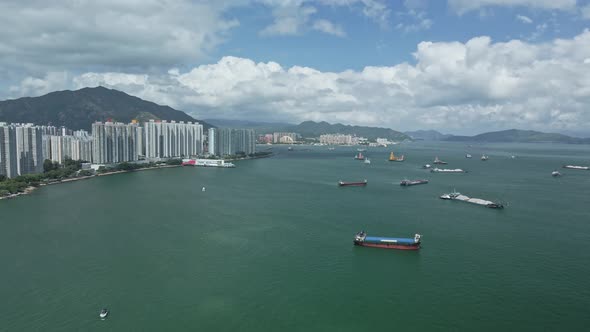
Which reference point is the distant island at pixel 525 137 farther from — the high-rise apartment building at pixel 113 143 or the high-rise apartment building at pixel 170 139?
the high-rise apartment building at pixel 113 143

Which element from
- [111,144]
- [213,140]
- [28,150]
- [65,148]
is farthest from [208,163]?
[28,150]

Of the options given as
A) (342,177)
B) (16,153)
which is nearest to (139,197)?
(16,153)

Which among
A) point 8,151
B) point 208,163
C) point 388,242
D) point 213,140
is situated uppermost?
point 213,140

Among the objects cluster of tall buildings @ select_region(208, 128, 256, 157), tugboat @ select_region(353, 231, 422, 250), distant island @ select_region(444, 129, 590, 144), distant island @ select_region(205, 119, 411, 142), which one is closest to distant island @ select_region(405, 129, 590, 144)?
distant island @ select_region(444, 129, 590, 144)

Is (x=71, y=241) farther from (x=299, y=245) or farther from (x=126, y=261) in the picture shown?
(x=299, y=245)

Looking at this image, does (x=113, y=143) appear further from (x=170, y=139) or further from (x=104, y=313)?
(x=104, y=313)
